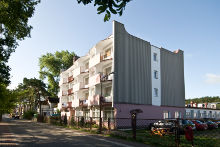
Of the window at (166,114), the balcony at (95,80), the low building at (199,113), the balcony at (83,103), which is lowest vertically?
the low building at (199,113)

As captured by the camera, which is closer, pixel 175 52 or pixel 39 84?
pixel 175 52

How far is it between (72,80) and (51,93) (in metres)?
17.7

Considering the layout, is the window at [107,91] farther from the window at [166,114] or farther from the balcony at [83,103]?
the window at [166,114]

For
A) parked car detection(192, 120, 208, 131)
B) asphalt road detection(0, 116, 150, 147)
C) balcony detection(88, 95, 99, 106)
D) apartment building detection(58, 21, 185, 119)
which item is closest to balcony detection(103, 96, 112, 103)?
apartment building detection(58, 21, 185, 119)

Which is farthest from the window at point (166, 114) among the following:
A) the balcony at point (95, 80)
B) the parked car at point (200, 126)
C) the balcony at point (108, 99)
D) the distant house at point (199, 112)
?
the balcony at point (95, 80)

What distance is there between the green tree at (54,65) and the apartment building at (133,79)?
23.1 meters

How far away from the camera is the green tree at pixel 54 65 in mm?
57594

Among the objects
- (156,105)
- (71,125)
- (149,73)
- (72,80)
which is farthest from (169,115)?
(72,80)

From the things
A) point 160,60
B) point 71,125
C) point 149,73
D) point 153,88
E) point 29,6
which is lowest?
point 71,125

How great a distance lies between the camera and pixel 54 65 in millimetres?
57844

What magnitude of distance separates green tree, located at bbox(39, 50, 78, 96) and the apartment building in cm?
2309

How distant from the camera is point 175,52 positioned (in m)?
36.8

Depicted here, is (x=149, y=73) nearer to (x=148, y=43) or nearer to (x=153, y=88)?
(x=153, y=88)

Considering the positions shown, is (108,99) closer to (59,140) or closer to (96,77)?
(96,77)
